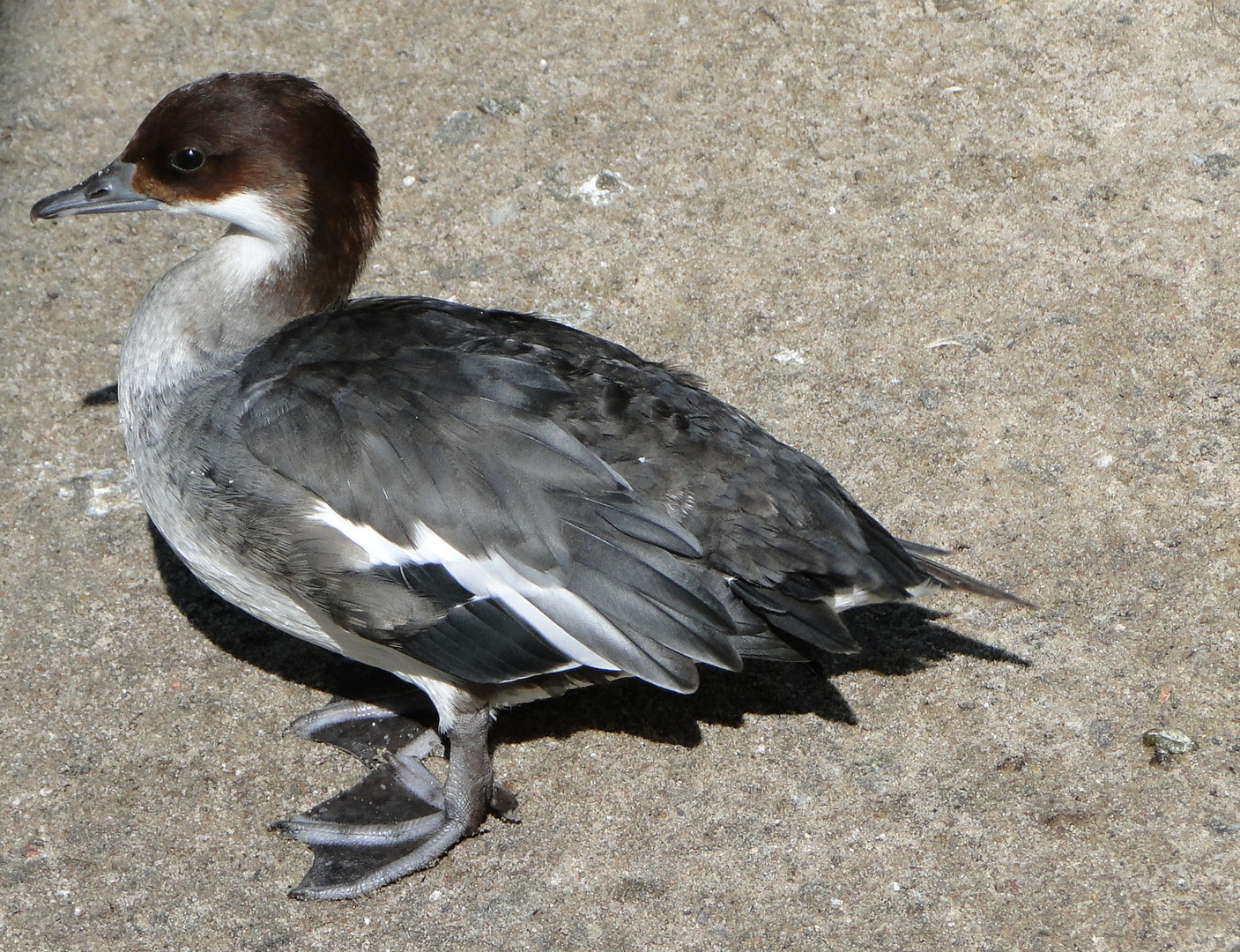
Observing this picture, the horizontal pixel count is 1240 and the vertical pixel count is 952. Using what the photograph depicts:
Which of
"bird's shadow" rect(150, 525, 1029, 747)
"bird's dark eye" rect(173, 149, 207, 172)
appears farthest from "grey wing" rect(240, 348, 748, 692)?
"bird's dark eye" rect(173, 149, 207, 172)

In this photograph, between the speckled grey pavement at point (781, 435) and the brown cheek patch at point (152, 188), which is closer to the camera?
the speckled grey pavement at point (781, 435)

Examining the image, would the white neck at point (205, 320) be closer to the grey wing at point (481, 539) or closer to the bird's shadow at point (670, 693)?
the grey wing at point (481, 539)

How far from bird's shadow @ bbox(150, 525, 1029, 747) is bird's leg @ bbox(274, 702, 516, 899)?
203 millimetres

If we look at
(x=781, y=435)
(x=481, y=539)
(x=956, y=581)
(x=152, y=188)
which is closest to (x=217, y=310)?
(x=152, y=188)

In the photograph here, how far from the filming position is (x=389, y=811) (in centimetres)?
358

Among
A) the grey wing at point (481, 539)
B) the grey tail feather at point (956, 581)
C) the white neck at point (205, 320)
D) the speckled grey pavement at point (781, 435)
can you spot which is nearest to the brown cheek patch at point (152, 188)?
the white neck at point (205, 320)

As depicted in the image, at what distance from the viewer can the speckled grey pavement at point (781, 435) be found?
329 cm

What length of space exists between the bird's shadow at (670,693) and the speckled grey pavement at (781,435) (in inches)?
0.6

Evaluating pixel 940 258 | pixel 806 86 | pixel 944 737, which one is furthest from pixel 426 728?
pixel 806 86

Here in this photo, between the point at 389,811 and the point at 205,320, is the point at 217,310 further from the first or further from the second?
the point at 389,811

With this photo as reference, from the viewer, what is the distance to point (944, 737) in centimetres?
359

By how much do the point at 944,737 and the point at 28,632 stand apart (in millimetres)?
2563

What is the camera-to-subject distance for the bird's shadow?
12.2ft

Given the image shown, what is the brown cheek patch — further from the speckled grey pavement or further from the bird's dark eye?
the speckled grey pavement
